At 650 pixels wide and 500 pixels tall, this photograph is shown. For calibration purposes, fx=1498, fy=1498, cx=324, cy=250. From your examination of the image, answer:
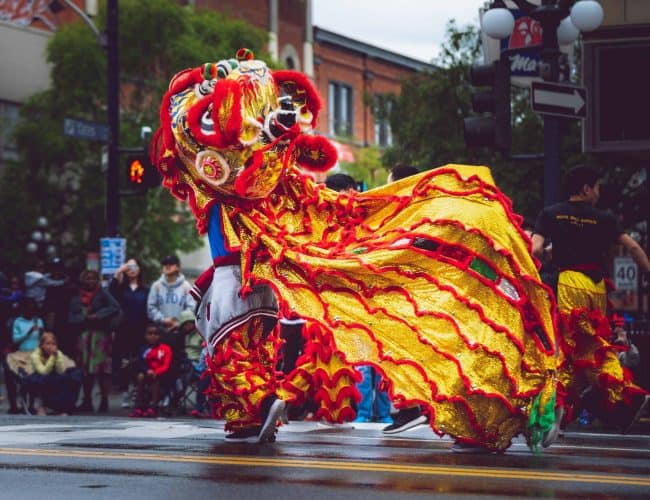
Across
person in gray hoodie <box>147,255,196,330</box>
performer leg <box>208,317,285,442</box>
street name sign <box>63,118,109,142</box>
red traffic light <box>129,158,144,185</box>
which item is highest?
street name sign <box>63,118,109,142</box>

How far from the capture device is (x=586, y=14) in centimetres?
1502

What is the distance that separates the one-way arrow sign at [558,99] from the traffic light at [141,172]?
7.71 m

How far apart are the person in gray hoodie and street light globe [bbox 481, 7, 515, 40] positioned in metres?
4.12

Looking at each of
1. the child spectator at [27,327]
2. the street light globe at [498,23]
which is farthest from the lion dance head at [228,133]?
the child spectator at [27,327]

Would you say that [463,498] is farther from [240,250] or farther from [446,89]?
[446,89]

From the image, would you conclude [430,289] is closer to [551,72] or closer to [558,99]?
[558,99]

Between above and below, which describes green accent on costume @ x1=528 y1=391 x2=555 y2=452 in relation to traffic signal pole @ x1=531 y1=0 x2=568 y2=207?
below

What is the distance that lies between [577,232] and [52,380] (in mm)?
7314

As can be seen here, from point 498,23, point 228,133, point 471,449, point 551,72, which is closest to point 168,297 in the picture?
point 498,23

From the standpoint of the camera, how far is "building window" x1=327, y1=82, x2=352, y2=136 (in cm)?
5275

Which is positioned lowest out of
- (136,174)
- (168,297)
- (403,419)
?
(403,419)

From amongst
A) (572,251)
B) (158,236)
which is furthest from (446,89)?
(572,251)

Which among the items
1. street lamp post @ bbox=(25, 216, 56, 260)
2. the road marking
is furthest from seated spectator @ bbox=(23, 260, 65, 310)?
street lamp post @ bbox=(25, 216, 56, 260)

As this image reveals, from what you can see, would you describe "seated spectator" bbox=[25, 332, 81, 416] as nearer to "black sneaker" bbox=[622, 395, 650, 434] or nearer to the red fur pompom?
the red fur pompom
